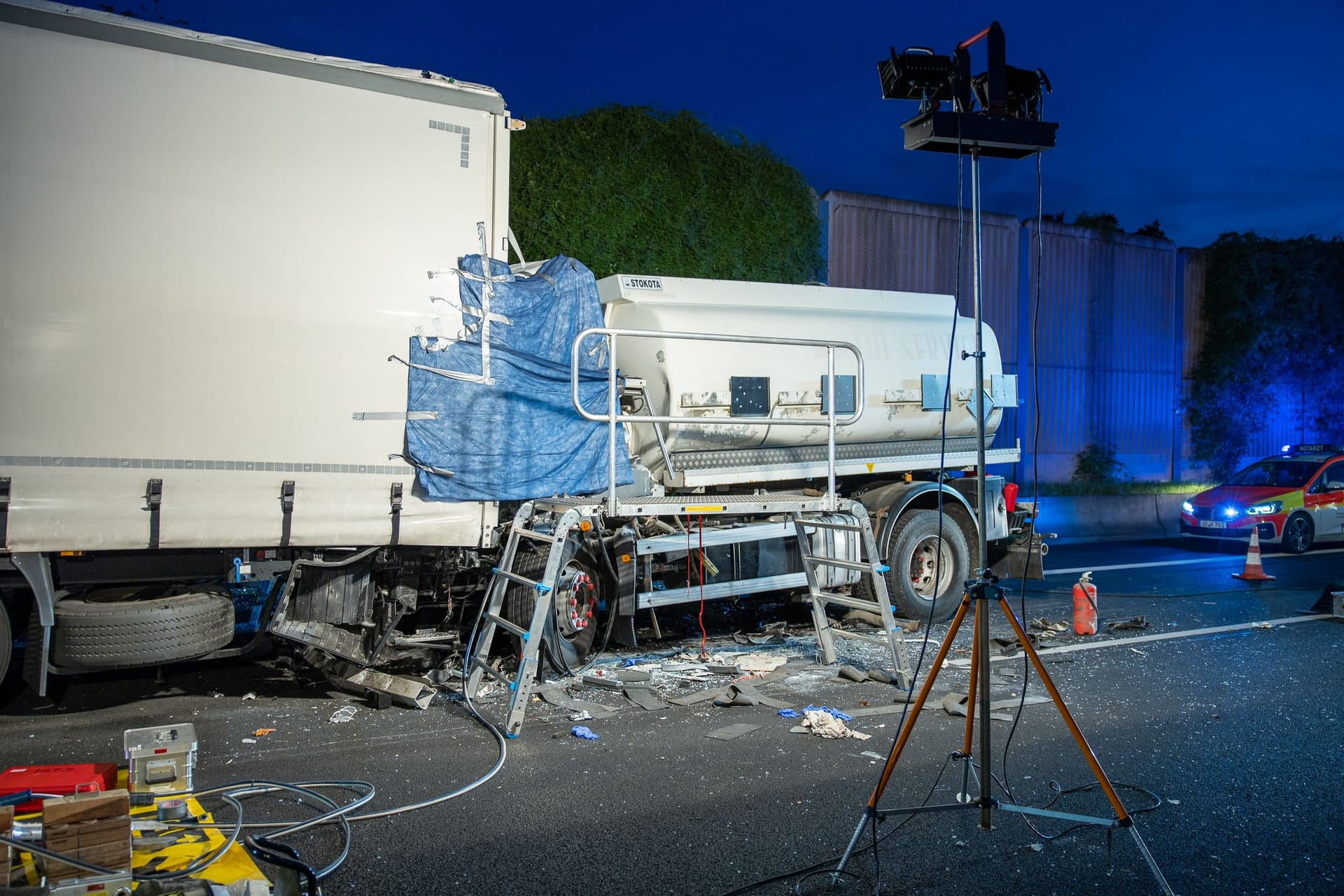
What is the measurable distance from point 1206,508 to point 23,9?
54.1ft

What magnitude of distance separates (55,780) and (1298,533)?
16859mm

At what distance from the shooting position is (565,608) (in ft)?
23.7

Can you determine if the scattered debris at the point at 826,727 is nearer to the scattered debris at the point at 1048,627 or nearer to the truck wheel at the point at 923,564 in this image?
the truck wheel at the point at 923,564

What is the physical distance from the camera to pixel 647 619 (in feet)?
30.4

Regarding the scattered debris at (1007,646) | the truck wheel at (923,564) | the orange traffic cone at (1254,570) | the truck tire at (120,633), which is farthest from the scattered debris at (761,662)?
the orange traffic cone at (1254,570)

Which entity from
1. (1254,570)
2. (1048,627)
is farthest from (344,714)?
(1254,570)

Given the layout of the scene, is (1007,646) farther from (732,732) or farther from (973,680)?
(973,680)

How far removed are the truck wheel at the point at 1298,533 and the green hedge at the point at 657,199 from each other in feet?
27.6

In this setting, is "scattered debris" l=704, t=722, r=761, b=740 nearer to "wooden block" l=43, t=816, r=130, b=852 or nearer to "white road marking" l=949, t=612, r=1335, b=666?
"white road marking" l=949, t=612, r=1335, b=666

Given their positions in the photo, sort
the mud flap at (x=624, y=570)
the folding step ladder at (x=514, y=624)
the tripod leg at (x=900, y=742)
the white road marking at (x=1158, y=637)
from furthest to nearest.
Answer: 1. the white road marking at (x=1158, y=637)
2. the mud flap at (x=624, y=570)
3. the folding step ladder at (x=514, y=624)
4. the tripod leg at (x=900, y=742)

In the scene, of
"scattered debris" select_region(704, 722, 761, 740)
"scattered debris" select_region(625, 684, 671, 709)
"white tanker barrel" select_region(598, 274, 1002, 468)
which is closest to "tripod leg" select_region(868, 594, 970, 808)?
"scattered debris" select_region(704, 722, 761, 740)

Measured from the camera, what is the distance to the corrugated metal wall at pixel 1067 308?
1872 cm

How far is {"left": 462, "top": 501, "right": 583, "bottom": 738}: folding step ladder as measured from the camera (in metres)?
5.94

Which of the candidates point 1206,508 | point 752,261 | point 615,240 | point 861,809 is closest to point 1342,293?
point 1206,508
